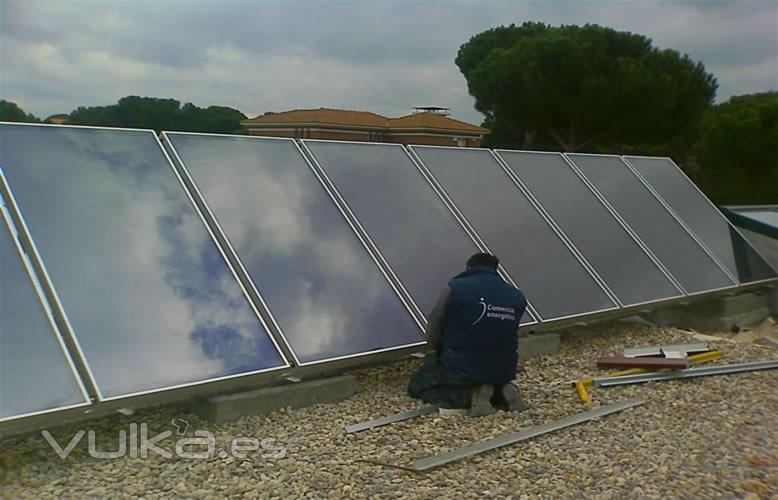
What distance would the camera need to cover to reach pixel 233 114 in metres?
20.8

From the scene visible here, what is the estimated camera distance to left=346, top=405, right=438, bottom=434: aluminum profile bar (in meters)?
5.12

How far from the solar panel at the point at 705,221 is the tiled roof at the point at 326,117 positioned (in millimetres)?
23175

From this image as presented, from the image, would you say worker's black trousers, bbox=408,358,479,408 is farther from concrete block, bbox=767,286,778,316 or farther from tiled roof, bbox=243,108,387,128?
tiled roof, bbox=243,108,387,128

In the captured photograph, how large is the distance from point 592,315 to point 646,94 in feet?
75.6

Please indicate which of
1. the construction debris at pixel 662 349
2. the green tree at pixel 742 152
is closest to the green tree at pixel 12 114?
the construction debris at pixel 662 349

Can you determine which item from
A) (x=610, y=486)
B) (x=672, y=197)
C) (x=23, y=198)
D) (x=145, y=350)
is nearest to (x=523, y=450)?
(x=610, y=486)

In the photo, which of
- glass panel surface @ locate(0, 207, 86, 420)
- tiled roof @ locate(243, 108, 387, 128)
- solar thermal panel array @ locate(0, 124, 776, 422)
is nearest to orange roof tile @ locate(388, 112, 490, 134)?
tiled roof @ locate(243, 108, 387, 128)

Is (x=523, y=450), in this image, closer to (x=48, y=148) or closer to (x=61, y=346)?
(x=61, y=346)

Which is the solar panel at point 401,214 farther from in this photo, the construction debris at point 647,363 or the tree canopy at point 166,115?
the tree canopy at point 166,115

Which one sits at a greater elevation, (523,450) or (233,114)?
(233,114)

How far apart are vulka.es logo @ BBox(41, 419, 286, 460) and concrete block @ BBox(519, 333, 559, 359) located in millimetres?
3078

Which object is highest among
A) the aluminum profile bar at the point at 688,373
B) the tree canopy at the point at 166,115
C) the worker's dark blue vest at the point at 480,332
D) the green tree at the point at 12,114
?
the tree canopy at the point at 166,115

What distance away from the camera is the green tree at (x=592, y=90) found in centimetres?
2800

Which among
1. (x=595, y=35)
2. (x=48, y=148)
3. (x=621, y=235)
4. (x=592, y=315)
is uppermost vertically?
(x=595, y=35)
